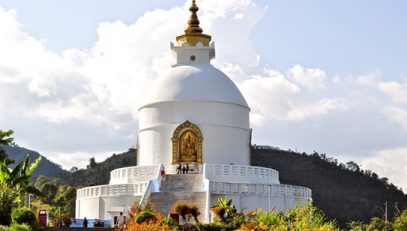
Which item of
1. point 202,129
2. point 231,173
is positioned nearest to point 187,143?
point 202,129

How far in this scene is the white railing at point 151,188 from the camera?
30891mm

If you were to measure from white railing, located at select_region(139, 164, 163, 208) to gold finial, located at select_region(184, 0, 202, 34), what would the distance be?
11165 mm

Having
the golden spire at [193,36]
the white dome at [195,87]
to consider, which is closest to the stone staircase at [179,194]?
the white dome at [195,87]

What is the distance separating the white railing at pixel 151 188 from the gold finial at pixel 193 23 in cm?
1117

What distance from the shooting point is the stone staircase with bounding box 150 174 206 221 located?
3095 centimetres

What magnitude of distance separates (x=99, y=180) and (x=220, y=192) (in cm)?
3802

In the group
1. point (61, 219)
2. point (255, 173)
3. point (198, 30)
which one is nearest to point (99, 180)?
point (198, 30)

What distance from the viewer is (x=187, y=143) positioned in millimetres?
39031

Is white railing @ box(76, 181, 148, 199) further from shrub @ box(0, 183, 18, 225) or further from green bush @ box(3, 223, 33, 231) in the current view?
green bush @ box(3, 223, 33, 231)

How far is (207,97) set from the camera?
3956 cm

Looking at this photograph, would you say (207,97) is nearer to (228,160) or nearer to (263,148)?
(228,160)

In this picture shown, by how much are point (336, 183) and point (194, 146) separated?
4449cm

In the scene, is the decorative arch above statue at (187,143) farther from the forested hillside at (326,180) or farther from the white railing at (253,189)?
the forested hillside at (326,180)

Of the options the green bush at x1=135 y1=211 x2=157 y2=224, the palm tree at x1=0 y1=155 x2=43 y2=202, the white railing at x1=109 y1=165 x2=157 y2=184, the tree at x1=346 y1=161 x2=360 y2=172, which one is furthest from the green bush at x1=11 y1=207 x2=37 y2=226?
the tree at x1=346 y1=161 x2=360 y2=172
